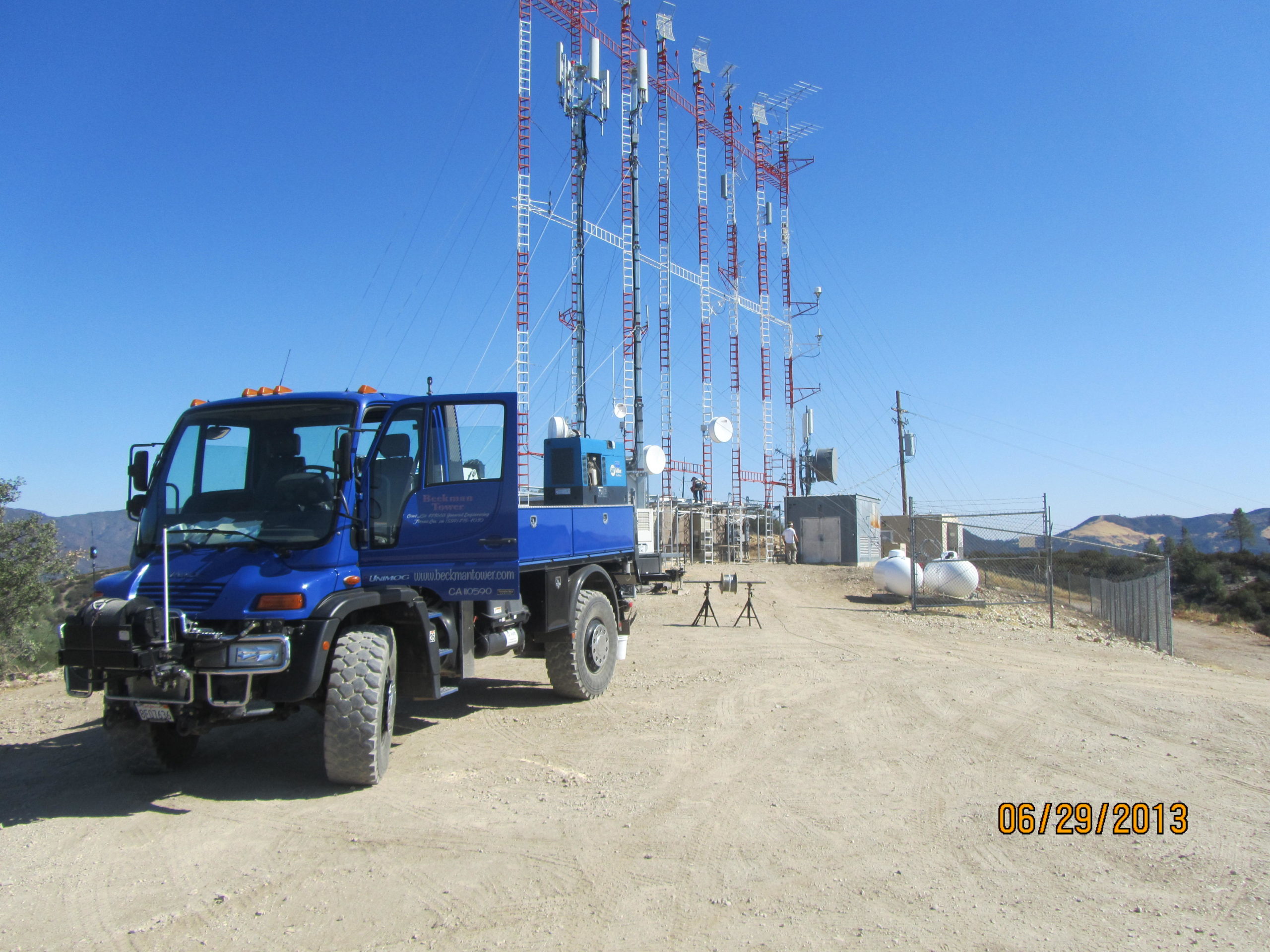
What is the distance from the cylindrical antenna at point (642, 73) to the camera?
28.3m

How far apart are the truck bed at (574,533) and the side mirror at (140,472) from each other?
296cm

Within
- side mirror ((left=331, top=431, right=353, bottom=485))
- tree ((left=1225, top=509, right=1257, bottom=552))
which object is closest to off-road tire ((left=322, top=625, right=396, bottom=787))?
side mirror ((left=331, top=431, right=353, bottom=485))

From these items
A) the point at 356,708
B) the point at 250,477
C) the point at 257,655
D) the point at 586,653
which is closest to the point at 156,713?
the point at 257,655

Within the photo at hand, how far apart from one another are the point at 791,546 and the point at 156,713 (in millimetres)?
31058

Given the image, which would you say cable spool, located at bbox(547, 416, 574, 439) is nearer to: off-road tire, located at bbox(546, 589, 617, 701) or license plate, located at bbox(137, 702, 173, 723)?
off-road tire, located at bbox(546, 589, 617, 701)

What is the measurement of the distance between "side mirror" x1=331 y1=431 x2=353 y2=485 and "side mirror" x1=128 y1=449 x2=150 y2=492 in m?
1.61

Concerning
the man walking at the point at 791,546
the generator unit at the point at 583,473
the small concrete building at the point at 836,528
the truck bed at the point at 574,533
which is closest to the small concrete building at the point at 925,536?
the small concrete building at the point at 836,528

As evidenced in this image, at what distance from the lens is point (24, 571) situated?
41.6 ft

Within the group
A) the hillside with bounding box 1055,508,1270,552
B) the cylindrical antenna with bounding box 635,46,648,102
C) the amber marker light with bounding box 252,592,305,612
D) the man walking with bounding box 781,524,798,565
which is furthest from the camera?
the hillside with bounding box 1055,508,1270,552

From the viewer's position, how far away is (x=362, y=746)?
18.0ft

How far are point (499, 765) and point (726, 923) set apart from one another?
3.07m

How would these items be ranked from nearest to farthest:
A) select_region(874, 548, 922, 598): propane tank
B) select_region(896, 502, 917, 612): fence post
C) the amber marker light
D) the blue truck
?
the blue truck → the amber marker light → select_region(896, 502, 917, 612): fence post → select_region(874, 548, 922, 598): propane tank

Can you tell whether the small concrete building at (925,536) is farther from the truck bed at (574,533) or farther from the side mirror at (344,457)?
the side mirror at (344,457)

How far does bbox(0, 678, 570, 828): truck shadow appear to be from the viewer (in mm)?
5449
